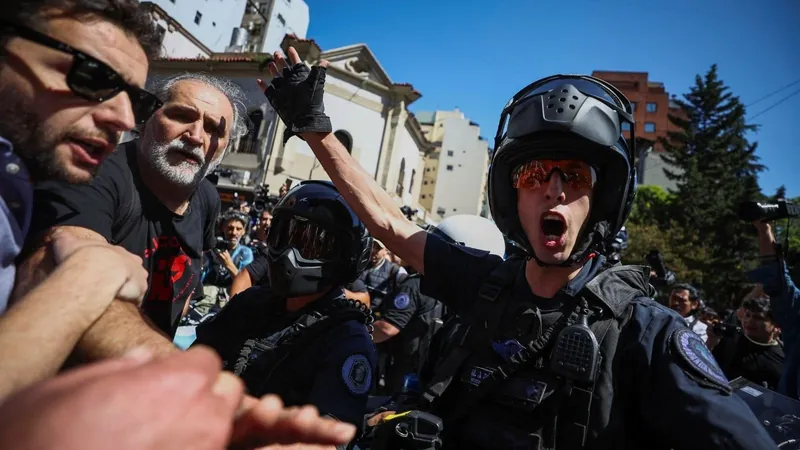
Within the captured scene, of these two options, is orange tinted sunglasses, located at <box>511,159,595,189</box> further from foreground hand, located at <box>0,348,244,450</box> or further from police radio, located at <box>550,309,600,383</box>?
foreground hand, located at <box>0,348,244,450</box>

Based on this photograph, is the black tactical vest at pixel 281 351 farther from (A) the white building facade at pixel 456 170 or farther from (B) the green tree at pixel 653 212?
(A) the white building facade at pixel 456 170

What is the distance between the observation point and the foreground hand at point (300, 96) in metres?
2.16

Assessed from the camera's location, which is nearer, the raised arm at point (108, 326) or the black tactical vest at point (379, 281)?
the raised arm at point (108, 326)

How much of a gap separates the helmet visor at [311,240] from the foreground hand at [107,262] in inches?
49.5

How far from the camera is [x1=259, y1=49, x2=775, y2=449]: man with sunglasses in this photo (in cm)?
140

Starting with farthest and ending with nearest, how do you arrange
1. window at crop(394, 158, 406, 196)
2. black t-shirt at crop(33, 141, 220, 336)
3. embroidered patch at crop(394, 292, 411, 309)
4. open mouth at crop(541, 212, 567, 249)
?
window at crop(394, 158, 406, 196)
embroidered patch at crop(394, 292, 411, 309)
open mouth at crop(541, 212, 567, 249)
black t-shirt at crop(33, 141, 220, 336)

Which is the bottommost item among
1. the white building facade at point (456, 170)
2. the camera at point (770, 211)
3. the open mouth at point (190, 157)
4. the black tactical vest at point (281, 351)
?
the black tactical vest at point (281, 351)

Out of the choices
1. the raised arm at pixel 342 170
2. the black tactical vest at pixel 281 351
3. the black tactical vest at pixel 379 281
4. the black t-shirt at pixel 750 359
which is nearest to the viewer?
the black tactical vest at pixel 281 351

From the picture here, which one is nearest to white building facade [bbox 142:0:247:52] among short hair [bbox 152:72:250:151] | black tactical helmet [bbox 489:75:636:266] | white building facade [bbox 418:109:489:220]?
white building facade [bbox 418:109:489:220]

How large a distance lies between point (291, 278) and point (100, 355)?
131 centimetres

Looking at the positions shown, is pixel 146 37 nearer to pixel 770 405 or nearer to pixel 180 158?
pixel 180 158

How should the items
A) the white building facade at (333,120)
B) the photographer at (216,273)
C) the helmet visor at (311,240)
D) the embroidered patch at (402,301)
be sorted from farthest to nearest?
the white building facade at (333,120), the embroidered patch at (402,301), the photographer at (216,273), the helmet visor at (311,240)

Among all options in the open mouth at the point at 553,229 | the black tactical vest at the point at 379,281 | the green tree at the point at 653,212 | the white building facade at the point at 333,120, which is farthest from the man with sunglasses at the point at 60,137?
the green tree at the point at 653,212

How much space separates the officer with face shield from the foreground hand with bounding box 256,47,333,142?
505 millimetres
